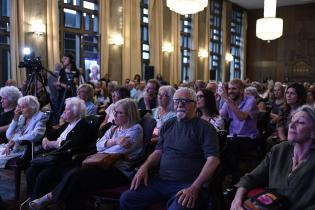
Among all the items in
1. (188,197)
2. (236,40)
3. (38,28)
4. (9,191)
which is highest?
(236,40)

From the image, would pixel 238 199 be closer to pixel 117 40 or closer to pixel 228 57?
pixel 117 40

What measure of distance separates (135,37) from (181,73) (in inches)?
147

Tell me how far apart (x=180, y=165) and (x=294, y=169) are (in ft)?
2.80

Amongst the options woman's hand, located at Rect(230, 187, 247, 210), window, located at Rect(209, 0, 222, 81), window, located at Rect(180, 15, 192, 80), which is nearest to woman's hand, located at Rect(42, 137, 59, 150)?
woman's hand, located at Rect(230, 187, 247, 210)

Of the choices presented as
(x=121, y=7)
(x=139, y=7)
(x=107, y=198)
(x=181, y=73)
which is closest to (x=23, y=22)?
(x=121, y=7)

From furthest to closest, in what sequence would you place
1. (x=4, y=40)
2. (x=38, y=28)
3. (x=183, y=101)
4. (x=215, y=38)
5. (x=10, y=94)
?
(x=215, y=38) < (x=38, y=28) < (x=4, y=40) < (x=10, y=94) < (x=183, y=101)

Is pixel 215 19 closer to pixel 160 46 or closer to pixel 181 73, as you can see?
pixel 181 73

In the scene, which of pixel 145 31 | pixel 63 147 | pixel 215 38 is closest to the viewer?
pixel 63 147

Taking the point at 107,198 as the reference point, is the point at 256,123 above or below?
above

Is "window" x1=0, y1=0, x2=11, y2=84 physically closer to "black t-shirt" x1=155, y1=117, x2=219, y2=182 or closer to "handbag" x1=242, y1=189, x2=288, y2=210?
"black t-shirt" x1=155, y1=117, x2=219, y2=182

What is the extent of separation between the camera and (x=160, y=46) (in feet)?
42.1

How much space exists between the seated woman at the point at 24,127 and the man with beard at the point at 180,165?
4.85 feet

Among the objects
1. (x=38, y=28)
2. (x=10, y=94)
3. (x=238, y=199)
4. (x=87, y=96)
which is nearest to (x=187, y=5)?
(x=87, y=96)

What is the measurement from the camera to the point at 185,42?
15484 millimetres
